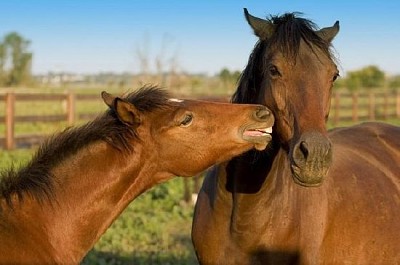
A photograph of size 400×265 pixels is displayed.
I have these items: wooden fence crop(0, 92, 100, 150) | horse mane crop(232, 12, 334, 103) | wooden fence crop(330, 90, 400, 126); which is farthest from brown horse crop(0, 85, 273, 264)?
wooden fence crop(330, 90, 400, 126)

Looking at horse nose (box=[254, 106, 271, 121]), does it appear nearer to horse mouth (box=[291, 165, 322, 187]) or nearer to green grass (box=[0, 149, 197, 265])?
horse mouth (box=[291, 165, 322, 187])

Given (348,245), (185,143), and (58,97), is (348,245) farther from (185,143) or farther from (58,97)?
(58,97)

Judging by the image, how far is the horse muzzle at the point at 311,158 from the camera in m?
3.08

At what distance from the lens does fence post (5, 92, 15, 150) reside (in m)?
13.2

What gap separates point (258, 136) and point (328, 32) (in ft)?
2.96

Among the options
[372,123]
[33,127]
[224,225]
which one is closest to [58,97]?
[33,127]

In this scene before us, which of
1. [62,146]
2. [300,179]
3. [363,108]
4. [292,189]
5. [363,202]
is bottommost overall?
[363,108]

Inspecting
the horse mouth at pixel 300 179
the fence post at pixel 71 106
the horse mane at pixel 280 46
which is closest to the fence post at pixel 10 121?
the fence post at pixel 71 106

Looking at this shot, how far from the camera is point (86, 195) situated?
331cm

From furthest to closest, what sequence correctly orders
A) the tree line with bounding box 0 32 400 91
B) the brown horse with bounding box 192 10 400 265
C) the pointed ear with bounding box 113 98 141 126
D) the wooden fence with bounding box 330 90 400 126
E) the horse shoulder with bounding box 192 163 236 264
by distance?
1. the tree line with bounding box 0 32 400 91
2. the wooden fence with bounding box 330 90 400 126
3. the horse shoulder with bounding box 192 163 236 264
4. the brown horse with bounding box 192 10 400 265
5. the pointed ear with bounding box 113 98 141 126

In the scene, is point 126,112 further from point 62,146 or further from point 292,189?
point 292,189

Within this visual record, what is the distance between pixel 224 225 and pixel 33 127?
49.1 ft

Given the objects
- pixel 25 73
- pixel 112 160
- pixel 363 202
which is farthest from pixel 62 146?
pixel 25 73

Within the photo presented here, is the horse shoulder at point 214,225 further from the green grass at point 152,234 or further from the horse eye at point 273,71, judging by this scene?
the green grass at point 152,234
